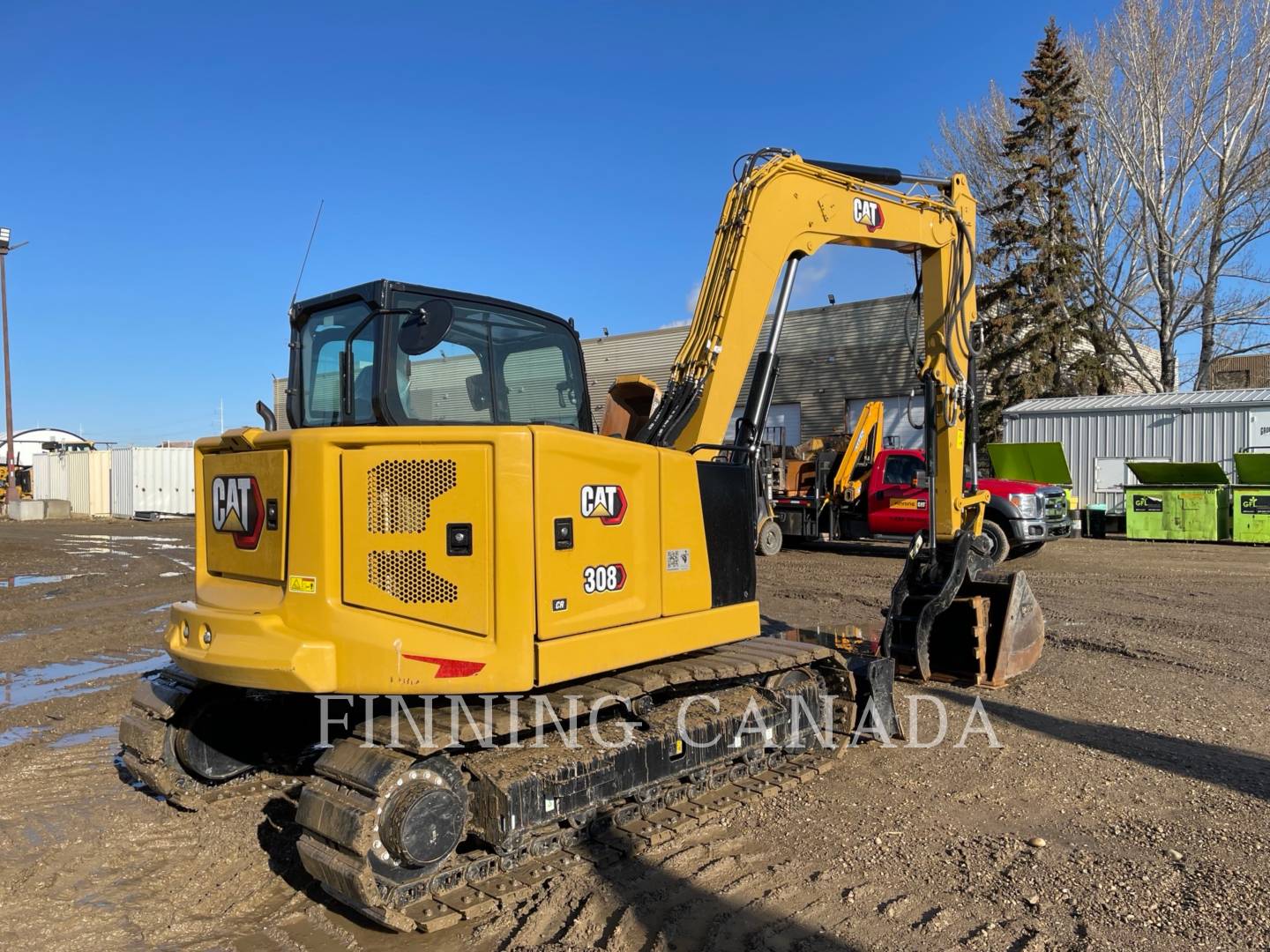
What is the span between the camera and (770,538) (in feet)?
59.4

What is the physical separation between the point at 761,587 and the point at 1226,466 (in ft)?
44.7

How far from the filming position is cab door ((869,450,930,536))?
16812 millimetres

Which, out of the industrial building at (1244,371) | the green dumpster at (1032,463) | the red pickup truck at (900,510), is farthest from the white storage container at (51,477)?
the industrial building at (1244,371)

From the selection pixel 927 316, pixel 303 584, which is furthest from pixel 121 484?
pixel 303 584

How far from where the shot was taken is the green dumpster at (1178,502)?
742 inches

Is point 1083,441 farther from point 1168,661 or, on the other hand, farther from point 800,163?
point 800,163

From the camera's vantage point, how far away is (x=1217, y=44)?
2692 cm

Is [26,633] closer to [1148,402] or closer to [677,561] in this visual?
[677,561]

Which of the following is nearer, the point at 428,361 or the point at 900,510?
the point at 428,361

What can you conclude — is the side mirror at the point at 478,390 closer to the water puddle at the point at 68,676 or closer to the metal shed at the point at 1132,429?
the water puddle at the point at 68,676

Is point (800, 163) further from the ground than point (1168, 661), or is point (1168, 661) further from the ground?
point (800, 163)

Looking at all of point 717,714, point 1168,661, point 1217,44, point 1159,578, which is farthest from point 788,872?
point 1217,44

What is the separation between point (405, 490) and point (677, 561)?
156 cm

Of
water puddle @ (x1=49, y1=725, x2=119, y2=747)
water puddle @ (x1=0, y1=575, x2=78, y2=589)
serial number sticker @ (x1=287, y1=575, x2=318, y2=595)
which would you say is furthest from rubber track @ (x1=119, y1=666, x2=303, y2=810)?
water puddle @ (x1=0, y1=575, x2=78, y2=589)
